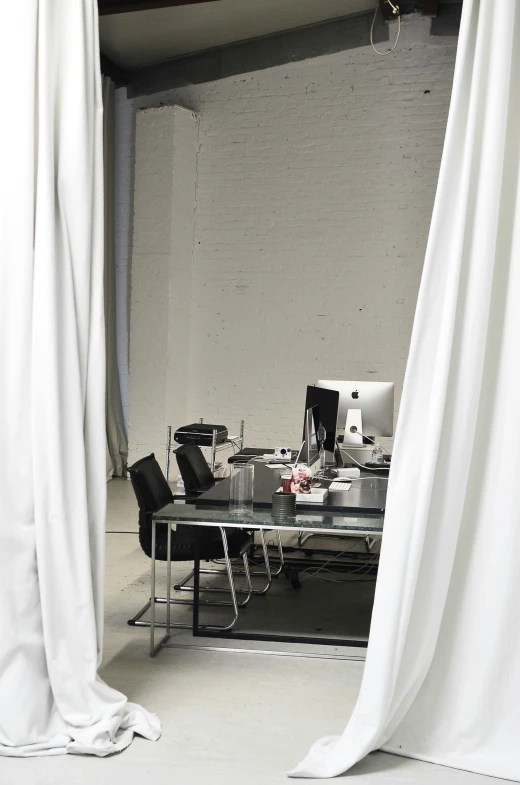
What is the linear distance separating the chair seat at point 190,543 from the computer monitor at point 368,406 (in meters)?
1.33

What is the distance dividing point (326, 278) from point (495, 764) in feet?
19.6

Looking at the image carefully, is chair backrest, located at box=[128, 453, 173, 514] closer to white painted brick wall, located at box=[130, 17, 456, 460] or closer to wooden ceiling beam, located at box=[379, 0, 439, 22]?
white painted brick wall, located at box=[130, 17, 456, 460]

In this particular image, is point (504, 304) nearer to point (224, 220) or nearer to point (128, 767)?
point (128, 767)

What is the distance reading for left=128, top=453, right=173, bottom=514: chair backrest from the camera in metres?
4.04

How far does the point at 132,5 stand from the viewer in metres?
7.18

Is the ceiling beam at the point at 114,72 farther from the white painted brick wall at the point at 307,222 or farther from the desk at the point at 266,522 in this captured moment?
the desk at the point at 266,522

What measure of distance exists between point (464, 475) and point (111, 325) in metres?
6.45

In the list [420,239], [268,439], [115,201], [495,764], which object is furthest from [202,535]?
[115,201]

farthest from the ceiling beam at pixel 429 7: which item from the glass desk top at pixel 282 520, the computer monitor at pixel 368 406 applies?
the glass desk top at pixel 282 520

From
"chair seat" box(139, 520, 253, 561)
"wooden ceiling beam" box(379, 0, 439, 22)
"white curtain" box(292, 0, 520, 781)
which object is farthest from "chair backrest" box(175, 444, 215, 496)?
"wooden ceiling beam" box(379, 0, 439, 22)

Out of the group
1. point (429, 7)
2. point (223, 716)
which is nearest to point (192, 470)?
point (223, 716)

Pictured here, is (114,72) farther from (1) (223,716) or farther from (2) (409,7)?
(1) (223,716)

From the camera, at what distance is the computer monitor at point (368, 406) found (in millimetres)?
5324

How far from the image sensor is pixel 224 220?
8.55 m
